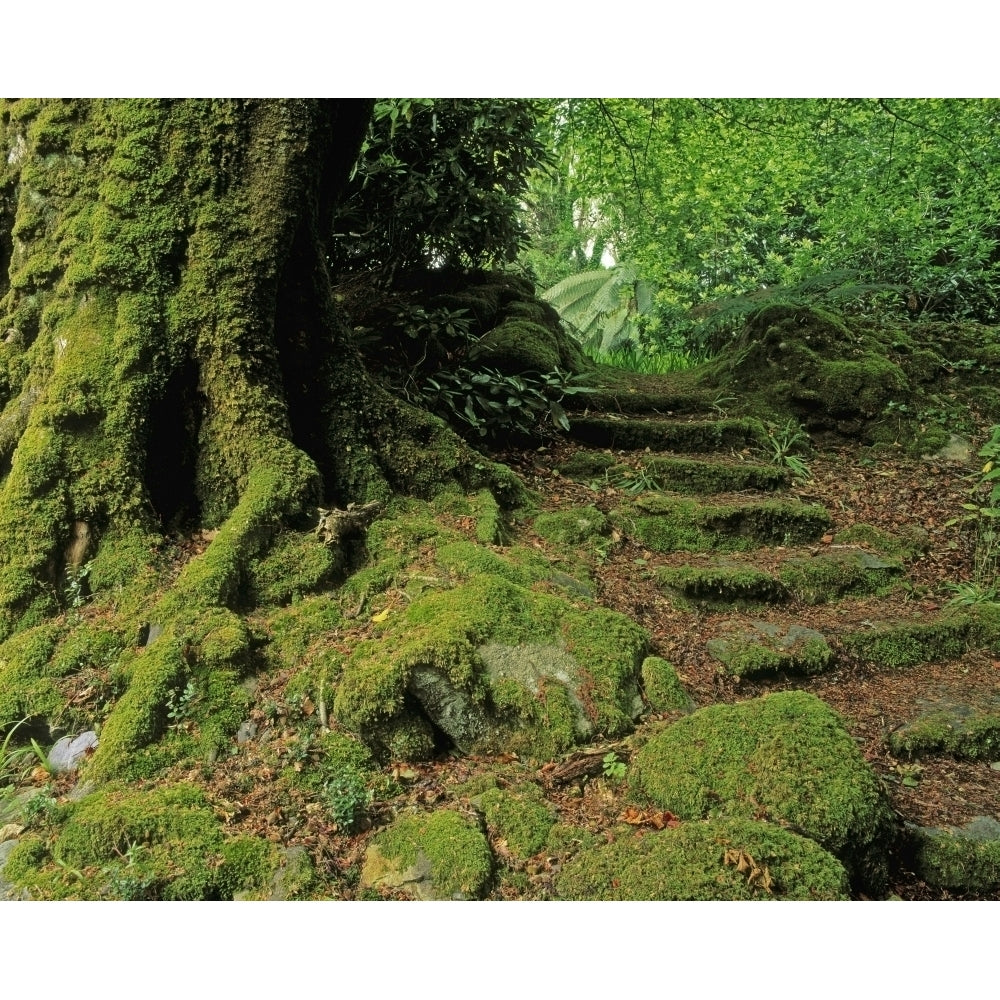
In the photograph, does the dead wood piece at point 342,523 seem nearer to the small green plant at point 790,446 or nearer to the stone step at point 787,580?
the stone step at point 787,580

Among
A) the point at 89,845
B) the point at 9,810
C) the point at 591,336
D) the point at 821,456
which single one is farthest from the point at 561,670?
the point at 591,336

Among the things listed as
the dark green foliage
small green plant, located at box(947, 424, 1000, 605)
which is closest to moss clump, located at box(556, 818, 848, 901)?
small green plant, located at box(947, 424, 1000, 605)

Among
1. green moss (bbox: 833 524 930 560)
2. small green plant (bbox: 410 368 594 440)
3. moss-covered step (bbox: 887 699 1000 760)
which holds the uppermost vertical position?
small green plant (bbox: 410 368 594 440)

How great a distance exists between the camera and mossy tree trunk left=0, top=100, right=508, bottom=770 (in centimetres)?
358

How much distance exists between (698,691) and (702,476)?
247 cm

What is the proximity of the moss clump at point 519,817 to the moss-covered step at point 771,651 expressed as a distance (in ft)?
4.68

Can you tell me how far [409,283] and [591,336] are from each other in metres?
10.2

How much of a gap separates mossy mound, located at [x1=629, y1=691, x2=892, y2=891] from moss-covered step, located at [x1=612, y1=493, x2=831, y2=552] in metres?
2.02

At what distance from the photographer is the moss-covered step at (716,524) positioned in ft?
16.2

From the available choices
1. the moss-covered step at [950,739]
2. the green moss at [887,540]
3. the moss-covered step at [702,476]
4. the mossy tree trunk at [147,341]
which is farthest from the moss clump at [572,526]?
the moss-covered step at [950,739]

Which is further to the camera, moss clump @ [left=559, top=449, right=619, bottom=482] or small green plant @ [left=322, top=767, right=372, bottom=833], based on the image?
moss clump @ [left=559, top=449, right=619, bottom=482]

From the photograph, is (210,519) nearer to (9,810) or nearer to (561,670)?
(9,810)

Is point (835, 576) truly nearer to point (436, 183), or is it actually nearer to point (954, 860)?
point (954, 860)

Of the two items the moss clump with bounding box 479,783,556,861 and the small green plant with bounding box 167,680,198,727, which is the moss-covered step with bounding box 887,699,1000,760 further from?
the small green plant with bounding box 167,680,198,727
